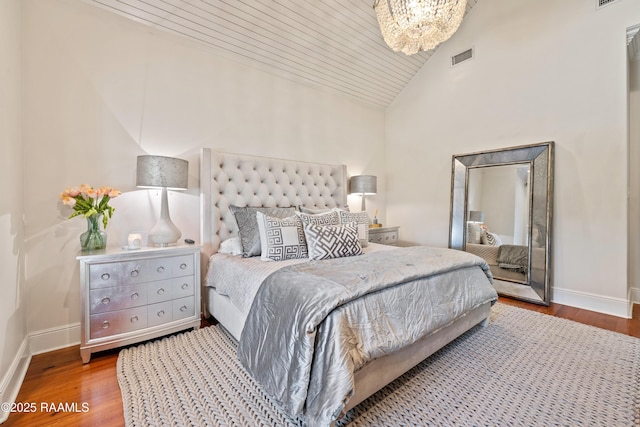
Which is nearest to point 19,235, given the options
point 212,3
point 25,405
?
point 25,405

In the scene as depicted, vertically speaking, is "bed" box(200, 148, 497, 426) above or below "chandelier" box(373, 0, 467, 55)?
below

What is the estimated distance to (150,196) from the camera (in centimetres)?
235

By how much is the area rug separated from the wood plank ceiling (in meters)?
2.71

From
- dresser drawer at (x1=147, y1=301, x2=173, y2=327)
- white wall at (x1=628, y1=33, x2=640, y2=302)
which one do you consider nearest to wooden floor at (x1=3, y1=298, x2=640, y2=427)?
dresser drawer at (x1=147, y1=301, x2=173, y2=327)

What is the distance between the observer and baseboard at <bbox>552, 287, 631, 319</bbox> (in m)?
2.48

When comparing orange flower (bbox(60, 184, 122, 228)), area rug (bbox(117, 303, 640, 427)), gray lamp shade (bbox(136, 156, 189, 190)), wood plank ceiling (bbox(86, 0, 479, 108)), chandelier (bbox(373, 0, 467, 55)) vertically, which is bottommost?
area rug (bbox(117, 303, 640, 427))

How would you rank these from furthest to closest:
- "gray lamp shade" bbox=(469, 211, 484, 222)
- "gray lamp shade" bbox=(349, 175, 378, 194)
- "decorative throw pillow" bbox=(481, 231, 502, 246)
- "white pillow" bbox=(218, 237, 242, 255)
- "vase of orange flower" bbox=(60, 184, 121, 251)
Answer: "gray lamp shade" bbox=(349, 175, 378, 194), "gray lamp shade" bbox=(469, 211, 484, 222), "decorative throw pillow" bbox=(481, 231, 502, 246), "white pillow" bbox=(218, 237, 242, 255), "vase of orange flower" bbox=(60, 184, 121, 251)

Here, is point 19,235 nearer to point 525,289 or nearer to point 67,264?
point 67,264

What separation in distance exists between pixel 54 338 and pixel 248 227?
5.21 ft

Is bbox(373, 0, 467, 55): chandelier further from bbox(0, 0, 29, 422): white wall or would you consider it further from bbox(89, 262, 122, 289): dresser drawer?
bbox(89, 262, 122, 289): dresser drawer

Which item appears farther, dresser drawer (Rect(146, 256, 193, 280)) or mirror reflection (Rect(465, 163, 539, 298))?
mirror reflection (Rect(465, 163, 539, 298))

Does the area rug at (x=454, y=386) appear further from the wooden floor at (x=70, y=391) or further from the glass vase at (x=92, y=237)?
the glass vase at (x=92, y=237)

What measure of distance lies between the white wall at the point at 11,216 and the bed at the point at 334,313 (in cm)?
114

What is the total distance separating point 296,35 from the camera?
9.24 ft
